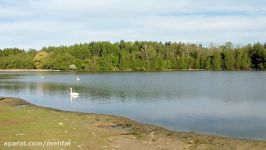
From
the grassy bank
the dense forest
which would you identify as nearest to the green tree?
the dense forest

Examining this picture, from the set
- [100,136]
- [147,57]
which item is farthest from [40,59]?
[100,136]

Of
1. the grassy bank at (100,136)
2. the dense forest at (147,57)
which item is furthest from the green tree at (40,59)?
the grassy bank at (100,136)

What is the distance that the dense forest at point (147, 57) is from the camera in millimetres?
158000

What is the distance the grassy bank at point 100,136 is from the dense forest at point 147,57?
136m

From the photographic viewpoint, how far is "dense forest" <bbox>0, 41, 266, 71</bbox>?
158000 millimetres

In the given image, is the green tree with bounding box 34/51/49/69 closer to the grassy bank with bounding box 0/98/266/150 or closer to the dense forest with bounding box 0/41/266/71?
the dense forest with bounding box 0/41/266/71

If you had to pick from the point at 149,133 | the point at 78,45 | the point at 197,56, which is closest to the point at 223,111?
the point at 149,133

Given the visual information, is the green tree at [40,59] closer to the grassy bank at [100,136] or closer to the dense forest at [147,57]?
the dense forest at [147,57]

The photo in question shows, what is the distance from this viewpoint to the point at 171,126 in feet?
82.6

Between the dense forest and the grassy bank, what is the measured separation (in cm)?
13649

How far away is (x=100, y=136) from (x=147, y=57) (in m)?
156

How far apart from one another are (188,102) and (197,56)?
444ft

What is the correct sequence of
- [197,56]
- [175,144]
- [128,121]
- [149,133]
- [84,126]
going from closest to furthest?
[175,144], [149,133], [84,126], [128,121], [197,56]

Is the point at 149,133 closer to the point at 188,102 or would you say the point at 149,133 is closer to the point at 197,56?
the point at 188,102
